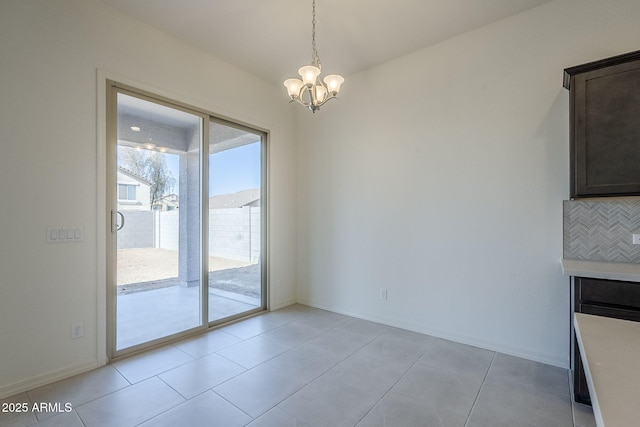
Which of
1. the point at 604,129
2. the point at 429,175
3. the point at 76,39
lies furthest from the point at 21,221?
the point at 604,129

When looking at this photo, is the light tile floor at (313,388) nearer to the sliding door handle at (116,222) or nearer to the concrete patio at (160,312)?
the concrete patio at (160,312)

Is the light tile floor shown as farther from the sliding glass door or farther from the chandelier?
the chandelier

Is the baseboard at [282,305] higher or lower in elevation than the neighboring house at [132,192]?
lower

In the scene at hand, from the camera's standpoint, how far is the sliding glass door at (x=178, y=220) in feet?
9.27

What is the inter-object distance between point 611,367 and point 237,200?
12.0ft

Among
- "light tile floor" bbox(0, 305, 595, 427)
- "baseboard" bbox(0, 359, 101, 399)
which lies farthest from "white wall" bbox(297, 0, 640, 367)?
"baseboard" bbox(0, 359, 101, 399)

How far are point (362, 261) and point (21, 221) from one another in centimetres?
322

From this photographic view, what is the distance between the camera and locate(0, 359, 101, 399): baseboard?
7.07ft

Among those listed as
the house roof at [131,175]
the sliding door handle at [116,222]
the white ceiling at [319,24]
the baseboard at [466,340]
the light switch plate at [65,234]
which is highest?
the white ceiling at [319,24]

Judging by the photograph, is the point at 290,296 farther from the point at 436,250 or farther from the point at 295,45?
the point at 295,45

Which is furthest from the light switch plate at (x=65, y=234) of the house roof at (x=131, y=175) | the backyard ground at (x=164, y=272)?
the house roof at (x=131, y=175)

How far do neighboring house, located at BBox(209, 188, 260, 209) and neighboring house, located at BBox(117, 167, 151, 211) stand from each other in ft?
2.27

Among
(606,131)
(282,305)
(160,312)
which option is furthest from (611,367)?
(282,305)

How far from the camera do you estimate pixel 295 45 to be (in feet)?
10.7
